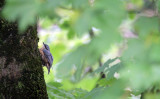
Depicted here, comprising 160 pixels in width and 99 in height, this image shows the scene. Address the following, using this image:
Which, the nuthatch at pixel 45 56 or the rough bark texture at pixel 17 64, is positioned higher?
the nuthatch at pixel 45 56

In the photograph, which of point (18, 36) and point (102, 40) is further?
point (18, 36)

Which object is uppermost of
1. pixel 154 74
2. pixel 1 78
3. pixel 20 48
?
pixel 20 48

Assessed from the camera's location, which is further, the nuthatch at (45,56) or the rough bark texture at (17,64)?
the nuthatch at (45,56)

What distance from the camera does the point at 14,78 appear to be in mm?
1067

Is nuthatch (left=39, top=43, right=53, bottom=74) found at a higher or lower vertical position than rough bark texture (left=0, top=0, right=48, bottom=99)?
higher

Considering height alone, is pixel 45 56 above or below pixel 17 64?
above

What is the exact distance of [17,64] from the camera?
42.3 inches

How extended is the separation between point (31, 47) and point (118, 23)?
651 mm

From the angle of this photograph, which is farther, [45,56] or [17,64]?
[45,56]

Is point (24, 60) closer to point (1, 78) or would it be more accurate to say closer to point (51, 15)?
point (1, 78)

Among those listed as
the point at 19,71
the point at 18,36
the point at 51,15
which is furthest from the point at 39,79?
the point at 51,15

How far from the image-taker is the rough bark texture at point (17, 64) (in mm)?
1056

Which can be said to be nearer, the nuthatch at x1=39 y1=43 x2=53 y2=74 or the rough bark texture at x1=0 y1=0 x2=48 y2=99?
the rough bark texture at x1=0 y1=0 x2=48 y2=99

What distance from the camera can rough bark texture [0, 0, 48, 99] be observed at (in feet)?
3.46
